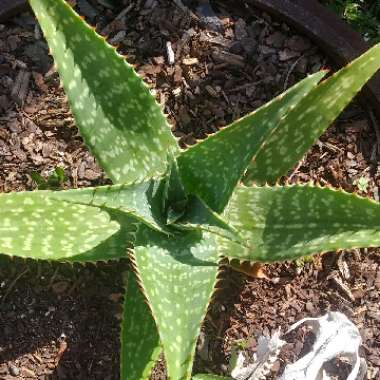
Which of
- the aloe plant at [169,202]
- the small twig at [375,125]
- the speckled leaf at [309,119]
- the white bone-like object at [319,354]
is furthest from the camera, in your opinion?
the small twig at [375,125]

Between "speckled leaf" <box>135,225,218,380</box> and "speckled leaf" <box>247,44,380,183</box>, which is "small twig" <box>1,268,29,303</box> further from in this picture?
"speckled leaf" <box>247,44,380,183</box>

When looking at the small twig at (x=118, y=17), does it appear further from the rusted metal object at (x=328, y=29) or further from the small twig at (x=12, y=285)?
the small twig at (x=12, y=285)

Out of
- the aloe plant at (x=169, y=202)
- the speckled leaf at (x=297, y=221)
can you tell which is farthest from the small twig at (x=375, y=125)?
the speckled leaf at (x=297, y=221)

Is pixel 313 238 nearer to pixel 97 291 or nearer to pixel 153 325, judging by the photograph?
pixel 153 325

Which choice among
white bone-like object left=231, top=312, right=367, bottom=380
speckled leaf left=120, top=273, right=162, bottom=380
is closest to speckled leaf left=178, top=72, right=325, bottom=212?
speckled leaf left=120, top=273, right=162, bottom=380

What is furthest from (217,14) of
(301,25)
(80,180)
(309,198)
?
(309,198)
